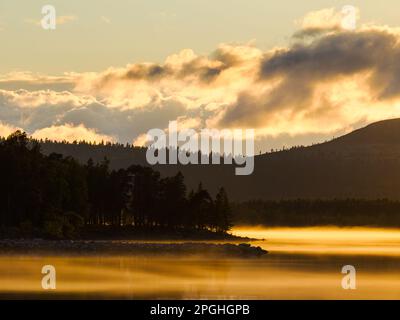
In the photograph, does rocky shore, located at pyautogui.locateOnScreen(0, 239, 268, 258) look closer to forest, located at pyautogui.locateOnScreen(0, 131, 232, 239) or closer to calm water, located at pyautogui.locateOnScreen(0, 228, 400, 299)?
calm water, located at pyautogui.locateOnScreen(0, 228, 400, 299)

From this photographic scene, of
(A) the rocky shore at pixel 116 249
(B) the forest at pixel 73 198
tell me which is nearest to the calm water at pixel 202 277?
(A) the rocky shore at pixel 116 249

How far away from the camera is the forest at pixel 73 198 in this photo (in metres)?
141

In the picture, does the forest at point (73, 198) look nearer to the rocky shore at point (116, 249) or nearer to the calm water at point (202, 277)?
the rocky shore at point (116, 249)

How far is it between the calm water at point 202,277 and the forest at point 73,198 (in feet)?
111

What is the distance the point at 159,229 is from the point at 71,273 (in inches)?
3424

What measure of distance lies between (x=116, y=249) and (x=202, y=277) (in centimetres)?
3762

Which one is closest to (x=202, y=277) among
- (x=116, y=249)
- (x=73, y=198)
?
(x=116, y=249)

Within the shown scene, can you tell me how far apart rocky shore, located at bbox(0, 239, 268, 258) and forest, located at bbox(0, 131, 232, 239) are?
1306cm

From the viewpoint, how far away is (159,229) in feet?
563

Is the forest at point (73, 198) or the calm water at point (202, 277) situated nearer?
the calm water at point (202, 277)

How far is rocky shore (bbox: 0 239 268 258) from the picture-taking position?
115875 mm

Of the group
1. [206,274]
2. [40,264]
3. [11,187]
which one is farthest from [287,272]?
[11,187]

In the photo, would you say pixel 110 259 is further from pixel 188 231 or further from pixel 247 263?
pixel 188 231

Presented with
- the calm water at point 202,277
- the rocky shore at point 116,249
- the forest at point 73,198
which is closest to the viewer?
the calm water at point 202,277
